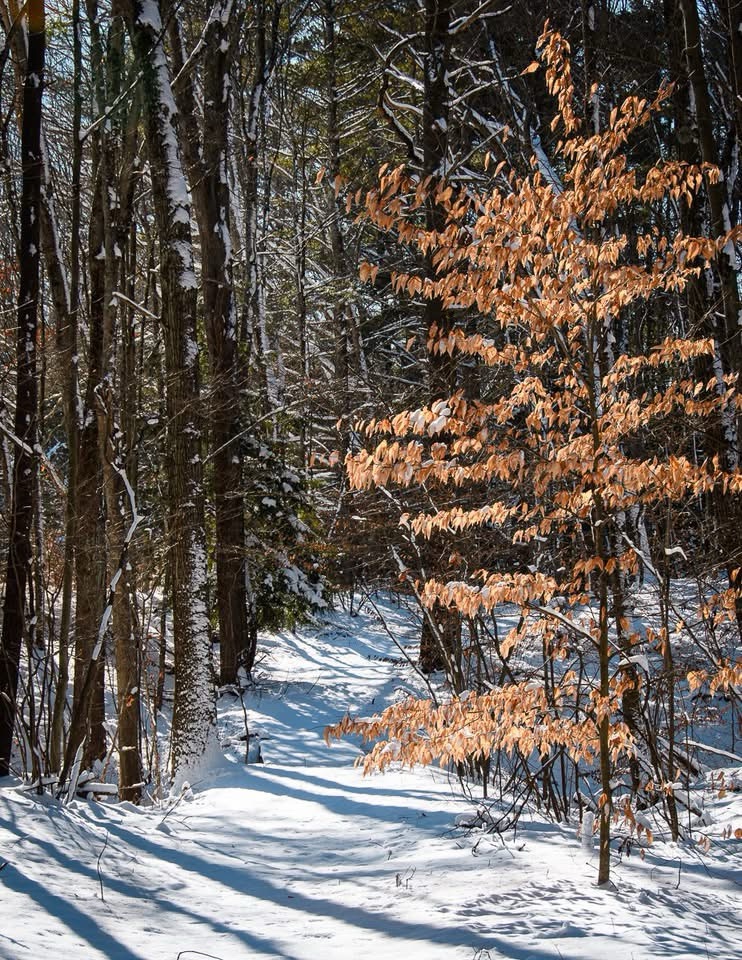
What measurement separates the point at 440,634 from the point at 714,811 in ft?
9.03

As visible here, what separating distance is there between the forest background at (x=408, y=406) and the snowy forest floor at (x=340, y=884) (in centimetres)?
53

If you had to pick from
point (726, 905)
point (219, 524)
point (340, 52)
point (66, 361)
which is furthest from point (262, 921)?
point (340, 52)

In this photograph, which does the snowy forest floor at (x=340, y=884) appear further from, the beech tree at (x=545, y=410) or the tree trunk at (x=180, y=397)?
the tree trunk at (x=180, y=397)

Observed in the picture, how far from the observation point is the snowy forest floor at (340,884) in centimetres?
393

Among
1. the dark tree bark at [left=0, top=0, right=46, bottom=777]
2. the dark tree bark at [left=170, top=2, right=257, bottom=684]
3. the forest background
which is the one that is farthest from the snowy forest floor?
the dark tree bark at [left=170, top=2, right=257, bottom=684]

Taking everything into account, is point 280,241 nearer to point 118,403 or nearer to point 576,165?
point 118,403

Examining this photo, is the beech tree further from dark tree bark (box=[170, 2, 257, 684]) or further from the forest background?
dark tree bark (box=[170, 2, 257, 684])

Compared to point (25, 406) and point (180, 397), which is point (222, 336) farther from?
point (25, 406)

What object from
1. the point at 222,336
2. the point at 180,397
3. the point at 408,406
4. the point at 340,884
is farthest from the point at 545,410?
the point at 222,336

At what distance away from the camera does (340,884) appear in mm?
5086

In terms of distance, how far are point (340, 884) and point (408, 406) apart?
7.58 metres

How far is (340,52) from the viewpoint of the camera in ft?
64.2

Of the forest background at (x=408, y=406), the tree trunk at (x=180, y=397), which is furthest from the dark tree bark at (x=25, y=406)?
the tree trunk at (x=180, y=397)

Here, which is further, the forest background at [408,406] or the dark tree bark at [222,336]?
the dark tree bark at [222,336]
